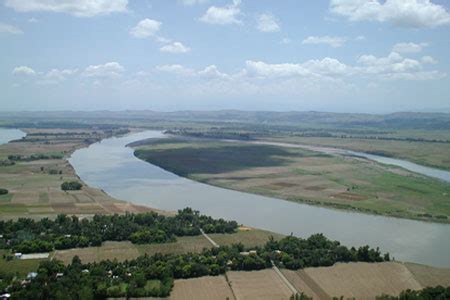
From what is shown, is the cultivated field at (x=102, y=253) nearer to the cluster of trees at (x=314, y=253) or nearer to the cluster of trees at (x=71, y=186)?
the cluster of trees at (x=314, y=253)

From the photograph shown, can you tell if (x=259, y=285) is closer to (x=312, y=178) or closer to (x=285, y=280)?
(x=285, y=280)

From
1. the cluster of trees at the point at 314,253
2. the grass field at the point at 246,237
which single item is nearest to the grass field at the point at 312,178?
the grass field at the point at 246,237

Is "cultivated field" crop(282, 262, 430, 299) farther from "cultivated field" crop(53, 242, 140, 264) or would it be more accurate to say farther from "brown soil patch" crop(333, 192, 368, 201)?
"brown soil patch" crop(333, 192, 368, 201)

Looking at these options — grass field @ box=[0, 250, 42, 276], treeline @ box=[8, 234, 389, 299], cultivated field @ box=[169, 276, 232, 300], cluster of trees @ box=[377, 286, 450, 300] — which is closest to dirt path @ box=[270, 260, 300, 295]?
treeline @ box=[8, 234, 389, 299]

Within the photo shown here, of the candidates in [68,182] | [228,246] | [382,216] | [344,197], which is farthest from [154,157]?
[228,246]

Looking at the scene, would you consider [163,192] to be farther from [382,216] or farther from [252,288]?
[252,288]

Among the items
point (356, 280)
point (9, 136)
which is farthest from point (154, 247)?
point (9, 136)
